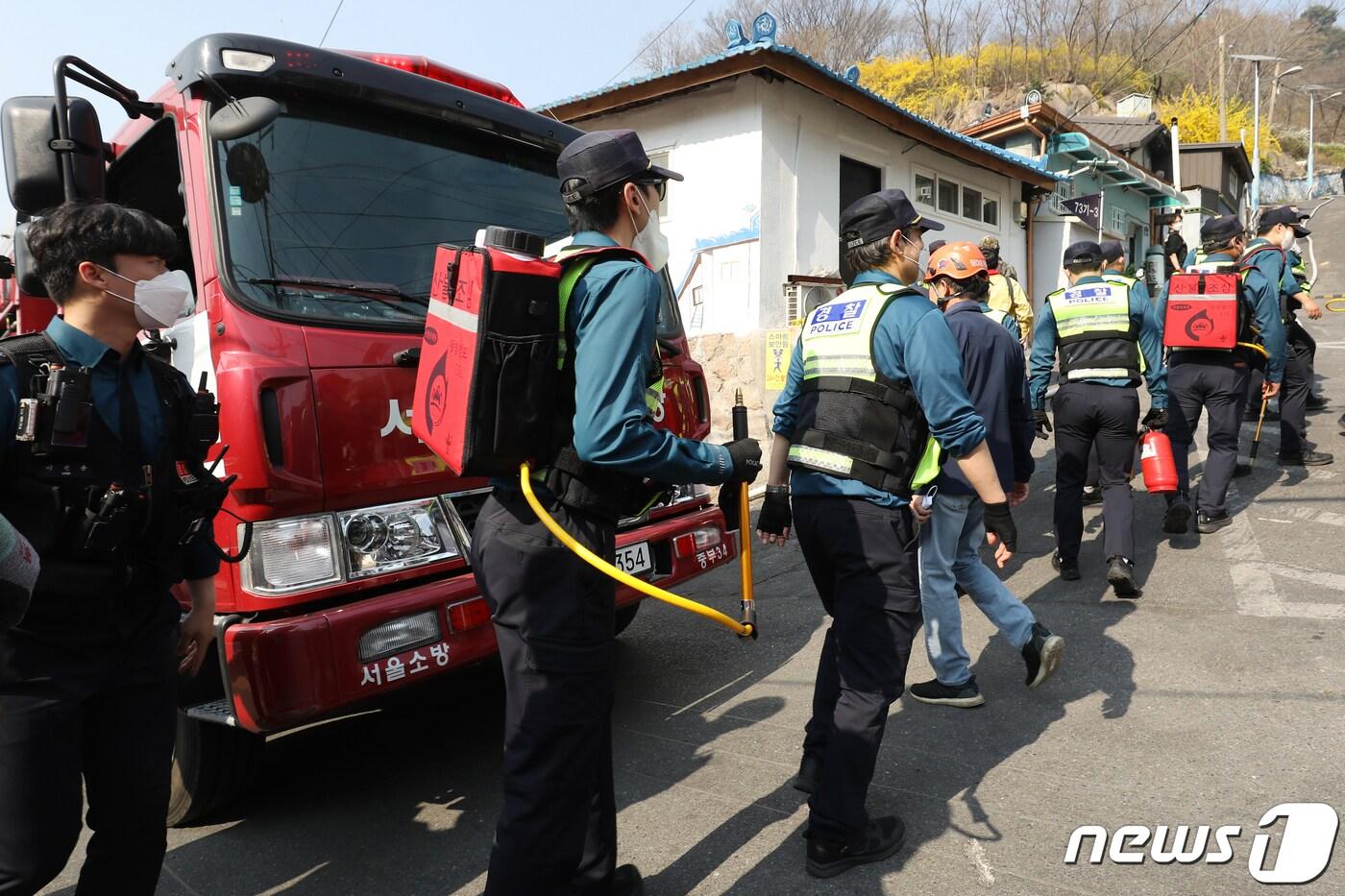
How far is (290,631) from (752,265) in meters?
8.47

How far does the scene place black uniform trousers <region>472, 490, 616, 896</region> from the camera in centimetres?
201

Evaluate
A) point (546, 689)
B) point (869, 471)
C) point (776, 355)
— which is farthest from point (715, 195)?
point (546, 689)

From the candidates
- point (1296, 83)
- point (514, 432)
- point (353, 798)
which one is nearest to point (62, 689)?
point (514, 432)

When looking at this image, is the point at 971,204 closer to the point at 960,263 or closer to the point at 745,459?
the point at 960,263

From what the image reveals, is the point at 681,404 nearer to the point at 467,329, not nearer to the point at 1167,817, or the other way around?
the point at 467,329

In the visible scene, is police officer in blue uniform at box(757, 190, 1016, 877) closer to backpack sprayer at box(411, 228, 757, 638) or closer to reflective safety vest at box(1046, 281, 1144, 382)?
backpack sprayer at box(411, 228, 757, 638)

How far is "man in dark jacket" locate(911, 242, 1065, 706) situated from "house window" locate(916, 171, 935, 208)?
9.73 m

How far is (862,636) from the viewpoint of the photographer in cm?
263

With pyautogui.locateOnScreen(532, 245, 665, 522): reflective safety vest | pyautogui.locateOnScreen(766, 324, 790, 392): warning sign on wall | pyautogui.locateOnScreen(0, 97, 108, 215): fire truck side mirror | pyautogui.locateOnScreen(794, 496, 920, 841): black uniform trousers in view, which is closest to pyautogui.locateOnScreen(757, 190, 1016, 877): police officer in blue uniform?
pyautogui.locateOnScreen(794, 496, 920, 841): black uniform trousers

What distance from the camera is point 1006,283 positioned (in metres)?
7.88

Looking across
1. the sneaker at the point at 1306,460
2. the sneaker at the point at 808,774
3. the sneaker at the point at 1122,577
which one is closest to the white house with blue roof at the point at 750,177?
the sneaker at the point at 1306,460

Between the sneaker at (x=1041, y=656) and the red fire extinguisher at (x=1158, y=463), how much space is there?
2.32 m

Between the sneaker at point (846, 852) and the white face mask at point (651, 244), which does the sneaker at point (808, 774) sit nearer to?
the sneaker at point (846, 852)

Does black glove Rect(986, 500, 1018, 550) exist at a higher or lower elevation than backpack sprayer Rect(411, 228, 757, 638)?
lower
